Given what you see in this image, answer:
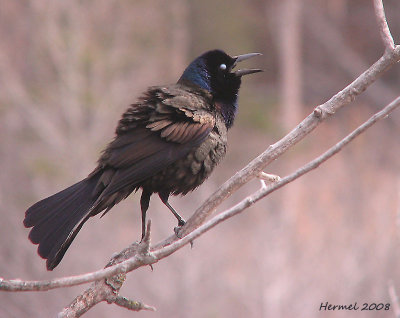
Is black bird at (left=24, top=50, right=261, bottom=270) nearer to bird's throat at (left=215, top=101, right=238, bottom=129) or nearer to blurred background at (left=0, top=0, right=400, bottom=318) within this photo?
bird's throat at (left=215, top=101, right=238, bottom=129)

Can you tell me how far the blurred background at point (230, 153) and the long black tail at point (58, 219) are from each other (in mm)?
1643

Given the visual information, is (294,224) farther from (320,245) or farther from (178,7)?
Result: (178,7)

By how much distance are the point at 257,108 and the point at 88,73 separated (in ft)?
21.1

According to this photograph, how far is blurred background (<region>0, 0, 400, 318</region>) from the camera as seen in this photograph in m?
7.18

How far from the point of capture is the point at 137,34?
13156 millimetres

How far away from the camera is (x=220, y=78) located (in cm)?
436

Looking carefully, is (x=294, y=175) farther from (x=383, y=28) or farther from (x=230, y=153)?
(x=230, y=153)

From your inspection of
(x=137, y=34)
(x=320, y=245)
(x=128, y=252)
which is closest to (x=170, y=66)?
(x=137, y=34)

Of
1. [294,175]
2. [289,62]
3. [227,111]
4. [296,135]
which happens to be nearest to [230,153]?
[289,62]

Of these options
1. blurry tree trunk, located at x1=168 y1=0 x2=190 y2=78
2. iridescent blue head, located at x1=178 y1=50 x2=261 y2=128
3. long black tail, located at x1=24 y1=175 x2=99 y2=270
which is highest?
blurry tree trunk, located at x1=168 y1=0 x2=190 y2=78

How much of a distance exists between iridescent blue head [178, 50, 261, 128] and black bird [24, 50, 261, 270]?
1cm

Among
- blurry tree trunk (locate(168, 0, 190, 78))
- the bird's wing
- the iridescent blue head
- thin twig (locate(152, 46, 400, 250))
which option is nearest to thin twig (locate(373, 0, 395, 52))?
thin twig (locate(152, 46, 400, 250))

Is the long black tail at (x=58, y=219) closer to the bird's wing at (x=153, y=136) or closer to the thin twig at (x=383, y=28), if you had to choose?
the bird's wing at (x=153, y=136)

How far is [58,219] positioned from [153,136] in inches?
32.2
